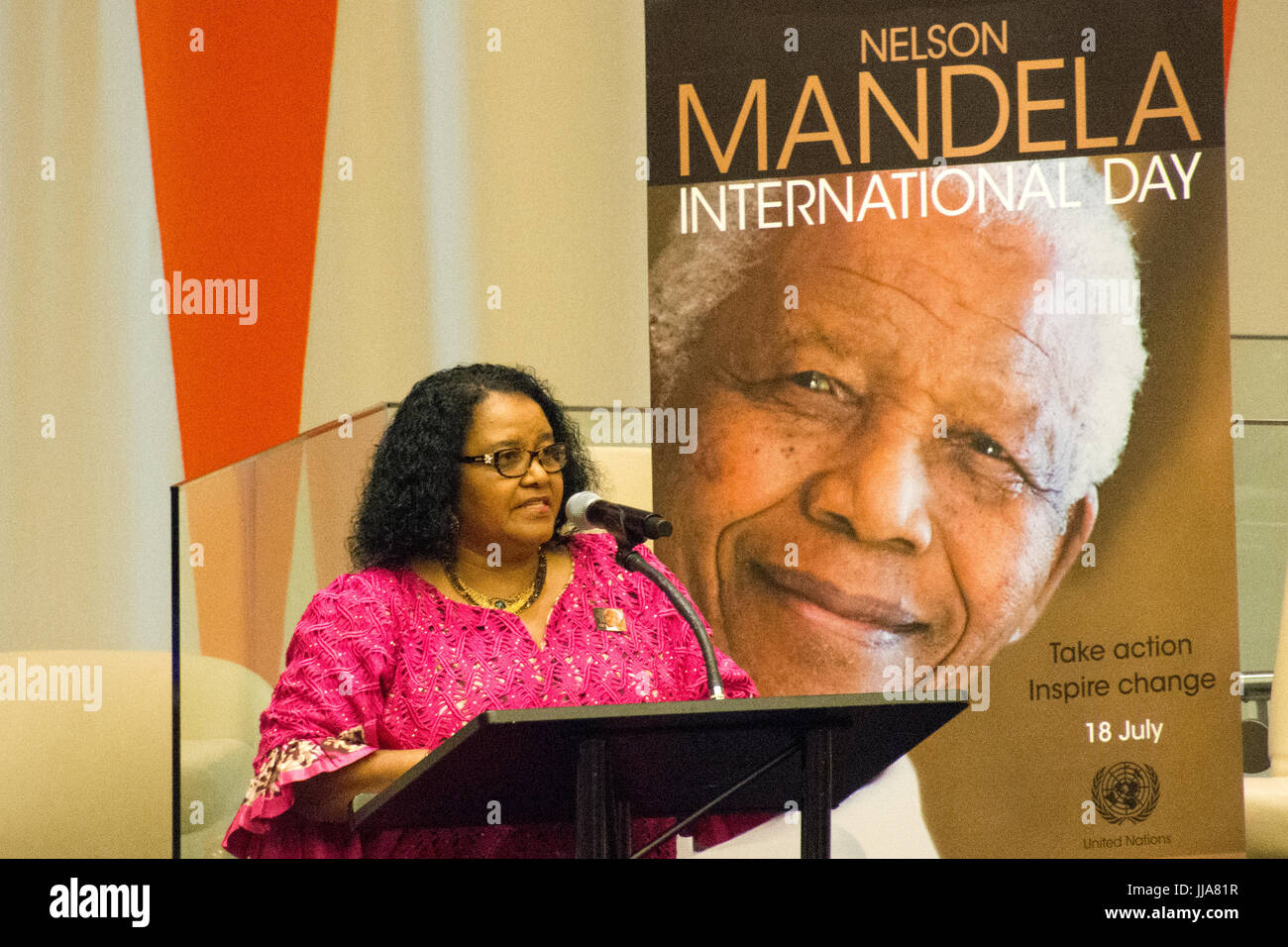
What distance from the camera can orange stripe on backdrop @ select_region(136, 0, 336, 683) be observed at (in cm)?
435

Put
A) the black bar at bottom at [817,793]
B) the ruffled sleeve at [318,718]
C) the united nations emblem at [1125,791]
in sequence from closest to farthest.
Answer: the black bar at bottom at [817,793] → the ruffled sleeve at [318,718] → the united nations emblem at [1125,791]

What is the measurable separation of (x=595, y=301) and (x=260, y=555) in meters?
1.70

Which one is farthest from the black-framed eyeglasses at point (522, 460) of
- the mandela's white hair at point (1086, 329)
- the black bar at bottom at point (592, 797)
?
the mandela's white hair at point (1086, 329)

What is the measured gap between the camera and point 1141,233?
2967 millimetres

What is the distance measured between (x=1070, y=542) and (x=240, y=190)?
2.54 m

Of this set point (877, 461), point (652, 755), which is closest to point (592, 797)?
point (652, 755)

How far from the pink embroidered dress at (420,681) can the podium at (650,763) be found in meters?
0.29

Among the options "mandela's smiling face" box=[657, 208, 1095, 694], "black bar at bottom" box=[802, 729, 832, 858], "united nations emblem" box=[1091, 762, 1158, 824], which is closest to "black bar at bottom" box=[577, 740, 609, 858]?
"black bar at bottom" box=[802, 729, 832, 858]

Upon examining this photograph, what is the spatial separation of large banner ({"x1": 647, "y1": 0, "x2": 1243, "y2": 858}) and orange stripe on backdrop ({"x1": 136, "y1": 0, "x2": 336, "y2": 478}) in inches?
62.2

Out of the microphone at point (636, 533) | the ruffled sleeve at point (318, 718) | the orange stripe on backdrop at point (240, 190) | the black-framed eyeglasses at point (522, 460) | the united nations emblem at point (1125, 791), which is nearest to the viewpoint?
the microphone at point (636, 533)

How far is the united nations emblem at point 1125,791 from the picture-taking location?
9.51 ft

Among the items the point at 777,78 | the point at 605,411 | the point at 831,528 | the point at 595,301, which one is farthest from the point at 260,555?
the point at 595,301

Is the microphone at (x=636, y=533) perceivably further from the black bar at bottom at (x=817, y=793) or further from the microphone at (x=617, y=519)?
the black bar at bottom at (x=817, y=793)

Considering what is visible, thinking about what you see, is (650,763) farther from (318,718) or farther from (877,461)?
(877,461)
